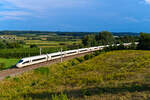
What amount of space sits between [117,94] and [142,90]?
1113mm

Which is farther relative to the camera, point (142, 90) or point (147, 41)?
point (147, 41)

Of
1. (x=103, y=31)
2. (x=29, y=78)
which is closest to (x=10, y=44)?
(x=103, y=31)

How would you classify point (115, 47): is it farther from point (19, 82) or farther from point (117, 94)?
point (117, 94)

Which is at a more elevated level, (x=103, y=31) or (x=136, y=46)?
(x=103, y=31)

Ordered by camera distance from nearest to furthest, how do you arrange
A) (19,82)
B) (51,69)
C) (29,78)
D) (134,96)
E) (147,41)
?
(134,96)
(19,82)
(29,78)
(51,69)
(147,41)

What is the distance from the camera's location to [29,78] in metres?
12.0

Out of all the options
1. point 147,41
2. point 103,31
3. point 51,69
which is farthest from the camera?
point 103,31

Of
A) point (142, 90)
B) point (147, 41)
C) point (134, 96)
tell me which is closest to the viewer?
point (134, 96)

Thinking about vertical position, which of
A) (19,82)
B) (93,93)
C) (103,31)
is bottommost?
(19,82)

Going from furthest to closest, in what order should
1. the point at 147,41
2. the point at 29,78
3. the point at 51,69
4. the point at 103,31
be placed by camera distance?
the point at 103,31 → the point at 147,41 → the point at 51,69 → the point at 29,78

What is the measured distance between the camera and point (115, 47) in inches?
1214

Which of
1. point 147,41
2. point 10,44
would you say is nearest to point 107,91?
point 147,41

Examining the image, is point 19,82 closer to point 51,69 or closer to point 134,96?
point 51,69

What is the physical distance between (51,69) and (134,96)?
1031cm
